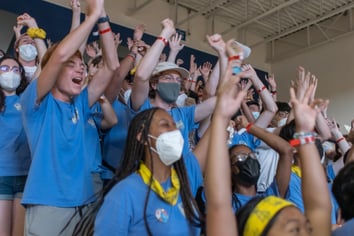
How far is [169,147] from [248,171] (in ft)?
2.61

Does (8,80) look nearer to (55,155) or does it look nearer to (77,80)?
(77,80)

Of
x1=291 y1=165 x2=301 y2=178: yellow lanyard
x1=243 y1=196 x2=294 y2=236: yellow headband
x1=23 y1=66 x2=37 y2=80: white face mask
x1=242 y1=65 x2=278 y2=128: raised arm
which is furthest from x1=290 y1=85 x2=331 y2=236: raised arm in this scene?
x1=23 y1=66 x2=37 y2=80: white face mask

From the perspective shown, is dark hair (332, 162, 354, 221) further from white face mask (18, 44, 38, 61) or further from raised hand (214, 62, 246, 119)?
white face mask (18, 44, 38, 61)

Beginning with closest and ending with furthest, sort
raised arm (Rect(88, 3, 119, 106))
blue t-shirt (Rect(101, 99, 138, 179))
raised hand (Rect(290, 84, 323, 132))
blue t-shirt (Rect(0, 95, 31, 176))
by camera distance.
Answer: raised hand (Rect(290, 84, 323, 132)) < raised arm (Rect(88, 3, 119, 106)) < blue t-shirt (Rect(0, 95, 31, 176)) < blue t-shirt (Rect(101, 99, 138, 179))

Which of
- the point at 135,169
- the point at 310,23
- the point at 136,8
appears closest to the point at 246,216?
the point at 135,169

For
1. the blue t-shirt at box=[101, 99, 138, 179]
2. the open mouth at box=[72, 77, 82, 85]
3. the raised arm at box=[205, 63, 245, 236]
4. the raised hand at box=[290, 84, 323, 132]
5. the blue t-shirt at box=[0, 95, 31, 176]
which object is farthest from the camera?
the blue t-shirt at box=[101, 99, 138, 179]

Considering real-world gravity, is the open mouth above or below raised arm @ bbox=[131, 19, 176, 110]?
below

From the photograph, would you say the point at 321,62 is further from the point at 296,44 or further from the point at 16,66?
the point at 16,66

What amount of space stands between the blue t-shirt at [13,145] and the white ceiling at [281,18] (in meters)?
5.90

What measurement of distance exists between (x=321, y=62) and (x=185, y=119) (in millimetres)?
7640

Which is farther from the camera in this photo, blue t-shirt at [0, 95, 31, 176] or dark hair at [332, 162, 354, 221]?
blue t-shirt at [0, 95, 31, 176]

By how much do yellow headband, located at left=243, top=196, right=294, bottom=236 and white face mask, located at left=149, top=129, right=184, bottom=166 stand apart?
36cm

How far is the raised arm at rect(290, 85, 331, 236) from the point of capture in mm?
1578

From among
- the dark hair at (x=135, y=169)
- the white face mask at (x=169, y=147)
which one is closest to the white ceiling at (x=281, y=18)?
the dark hair at (x=135, y=169)
